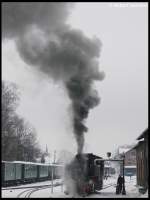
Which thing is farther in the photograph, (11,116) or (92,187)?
(11,116)

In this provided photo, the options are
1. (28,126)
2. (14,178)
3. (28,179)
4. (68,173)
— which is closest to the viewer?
(68,173)

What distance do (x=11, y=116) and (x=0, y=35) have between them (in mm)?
22632

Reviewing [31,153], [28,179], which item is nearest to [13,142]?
[28,179]

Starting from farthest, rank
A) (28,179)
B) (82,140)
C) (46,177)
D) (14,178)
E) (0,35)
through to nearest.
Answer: (46,177) → (28,179) → (14,178) → (82,140) → (0,35)

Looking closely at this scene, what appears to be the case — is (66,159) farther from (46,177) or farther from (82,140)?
(46,177)

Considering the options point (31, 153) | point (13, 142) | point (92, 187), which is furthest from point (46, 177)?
point (92, 187)

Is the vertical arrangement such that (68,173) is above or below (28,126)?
below

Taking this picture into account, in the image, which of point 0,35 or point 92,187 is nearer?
point 0,35

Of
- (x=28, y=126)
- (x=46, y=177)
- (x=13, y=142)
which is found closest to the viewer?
(x=13, y=142)

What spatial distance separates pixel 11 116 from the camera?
38.5 m

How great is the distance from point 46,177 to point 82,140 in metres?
26.3

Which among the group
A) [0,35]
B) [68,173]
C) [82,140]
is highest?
[0,35]

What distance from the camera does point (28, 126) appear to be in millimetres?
52031

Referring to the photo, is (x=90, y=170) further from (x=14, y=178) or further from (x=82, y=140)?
(x=14, y=178)
